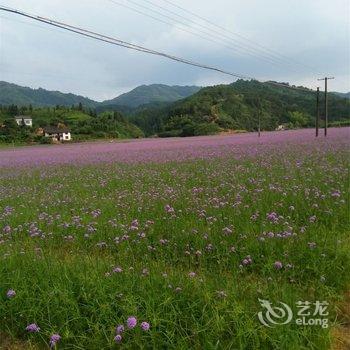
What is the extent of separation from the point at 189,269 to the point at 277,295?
1483 mm

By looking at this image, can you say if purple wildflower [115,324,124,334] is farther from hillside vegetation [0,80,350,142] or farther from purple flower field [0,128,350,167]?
hillside vegetation [0,80,350,142]

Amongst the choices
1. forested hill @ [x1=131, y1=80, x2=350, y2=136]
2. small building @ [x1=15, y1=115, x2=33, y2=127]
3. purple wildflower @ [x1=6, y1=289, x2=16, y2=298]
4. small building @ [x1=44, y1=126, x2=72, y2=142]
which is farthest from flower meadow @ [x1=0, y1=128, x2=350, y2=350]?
small building @ [x1=15, y1=115, x2=33, y2=127]

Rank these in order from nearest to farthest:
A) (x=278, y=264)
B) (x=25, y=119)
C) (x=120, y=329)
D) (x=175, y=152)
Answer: (x=120, y=329) < (x=278, y=264) < (x=175, y=152) < (x=25, y=119)

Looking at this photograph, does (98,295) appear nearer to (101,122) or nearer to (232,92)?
(101,122)

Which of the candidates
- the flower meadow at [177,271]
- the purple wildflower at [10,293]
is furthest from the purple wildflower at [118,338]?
the purple wildflower at [10,293]

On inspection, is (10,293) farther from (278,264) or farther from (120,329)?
(278,264)

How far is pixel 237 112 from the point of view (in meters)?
129

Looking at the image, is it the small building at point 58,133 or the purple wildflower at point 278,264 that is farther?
the small building at point 58,133

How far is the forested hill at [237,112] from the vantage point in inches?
4633

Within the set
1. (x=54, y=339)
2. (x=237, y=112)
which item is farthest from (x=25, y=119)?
(x=54, y=339)

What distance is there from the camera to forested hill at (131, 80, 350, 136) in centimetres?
11769

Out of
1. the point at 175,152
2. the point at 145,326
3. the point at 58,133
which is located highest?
the point at 145,326

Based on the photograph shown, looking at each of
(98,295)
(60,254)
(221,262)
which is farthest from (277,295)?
(60,254)

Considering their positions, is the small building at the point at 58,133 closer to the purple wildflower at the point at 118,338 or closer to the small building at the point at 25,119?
the small building at the point at 25,119
